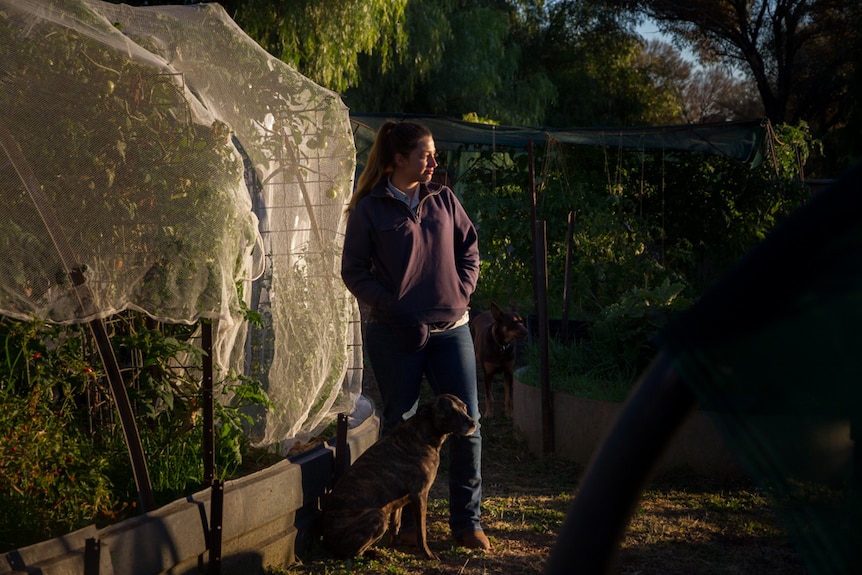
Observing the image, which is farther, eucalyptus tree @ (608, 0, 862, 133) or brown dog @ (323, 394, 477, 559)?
eucalyptus tree @ (608, 0, 862, 133)

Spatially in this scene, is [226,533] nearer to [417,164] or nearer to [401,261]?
[401,261]

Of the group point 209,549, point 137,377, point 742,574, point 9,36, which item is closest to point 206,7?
point 9,36

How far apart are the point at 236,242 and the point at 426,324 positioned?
1213mm

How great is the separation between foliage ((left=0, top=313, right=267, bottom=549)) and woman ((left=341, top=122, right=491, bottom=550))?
738 millimetres

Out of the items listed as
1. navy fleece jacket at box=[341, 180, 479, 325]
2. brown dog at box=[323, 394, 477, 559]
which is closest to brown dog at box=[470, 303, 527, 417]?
brown dog at box=[323, 394, 477, 559]

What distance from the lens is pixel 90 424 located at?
4.80 metres

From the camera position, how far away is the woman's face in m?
4.96

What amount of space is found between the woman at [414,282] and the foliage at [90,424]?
2.42ft

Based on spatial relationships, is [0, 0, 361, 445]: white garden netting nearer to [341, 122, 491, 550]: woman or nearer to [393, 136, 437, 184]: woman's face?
[341, 122, 491, 550]: woman

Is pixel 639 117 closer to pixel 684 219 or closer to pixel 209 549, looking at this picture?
pixel 684 219

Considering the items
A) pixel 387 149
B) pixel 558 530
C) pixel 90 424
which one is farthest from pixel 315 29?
pixel 558 530

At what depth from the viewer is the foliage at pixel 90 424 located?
3.94 m

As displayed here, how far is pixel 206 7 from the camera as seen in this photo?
501cm

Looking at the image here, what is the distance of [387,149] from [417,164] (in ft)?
0.62
